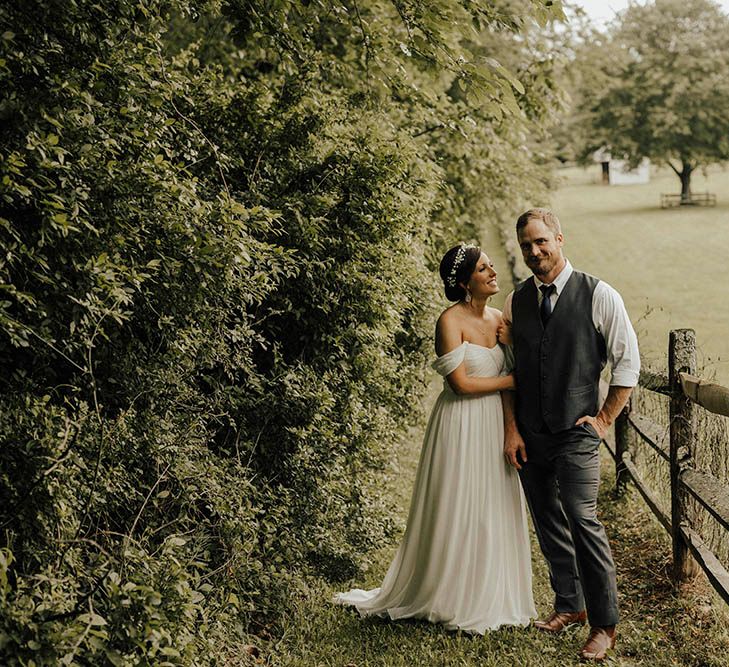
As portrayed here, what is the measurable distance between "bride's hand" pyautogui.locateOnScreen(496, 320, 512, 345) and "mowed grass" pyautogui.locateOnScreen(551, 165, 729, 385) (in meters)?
2.29

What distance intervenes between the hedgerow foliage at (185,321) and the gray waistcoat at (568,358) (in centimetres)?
135

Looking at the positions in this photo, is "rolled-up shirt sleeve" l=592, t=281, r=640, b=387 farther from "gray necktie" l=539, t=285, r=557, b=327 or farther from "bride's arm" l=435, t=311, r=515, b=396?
"bride's arm" l=435, t=311, r=515, b=396

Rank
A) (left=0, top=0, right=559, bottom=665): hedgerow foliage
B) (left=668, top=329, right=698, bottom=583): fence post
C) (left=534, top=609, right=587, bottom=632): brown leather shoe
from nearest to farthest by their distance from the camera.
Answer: (left=0, top=0, right=559, bottom=665): hedgerow foliage < (left=534, top=609, right=587, bottom=632): brown leather shoe < (left=668, top=329, right=698, bottom=583): fence post

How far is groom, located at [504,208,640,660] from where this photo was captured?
4.79 meters

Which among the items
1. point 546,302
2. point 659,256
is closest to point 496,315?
point 546,302

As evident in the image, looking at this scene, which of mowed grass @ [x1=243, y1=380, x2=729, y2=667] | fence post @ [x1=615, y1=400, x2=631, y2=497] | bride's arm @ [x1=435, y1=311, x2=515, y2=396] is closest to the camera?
mowed grass @ [x1=243, y1=380, x2=729, y2=667]

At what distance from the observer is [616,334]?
4746mm

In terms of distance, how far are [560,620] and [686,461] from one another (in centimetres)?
135

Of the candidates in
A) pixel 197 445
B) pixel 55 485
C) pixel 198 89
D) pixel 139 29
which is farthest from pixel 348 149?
pixel 55 485

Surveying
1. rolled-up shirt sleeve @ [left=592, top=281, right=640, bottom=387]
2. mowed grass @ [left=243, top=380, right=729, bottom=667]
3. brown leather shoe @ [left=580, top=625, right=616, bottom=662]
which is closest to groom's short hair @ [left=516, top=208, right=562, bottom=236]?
rolled-up shirt sleeve @ [left=592, top=281, right=640, bottom=387]

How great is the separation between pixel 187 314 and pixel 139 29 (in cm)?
158

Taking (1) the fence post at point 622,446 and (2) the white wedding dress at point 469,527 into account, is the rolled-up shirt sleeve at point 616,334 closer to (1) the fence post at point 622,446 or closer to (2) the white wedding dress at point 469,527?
(2) the white wedding dress at point 469,527

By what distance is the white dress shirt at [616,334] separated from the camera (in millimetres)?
4715

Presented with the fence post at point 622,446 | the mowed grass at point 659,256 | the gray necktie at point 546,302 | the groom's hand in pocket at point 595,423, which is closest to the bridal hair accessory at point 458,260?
the gray necktie at point 546,302
